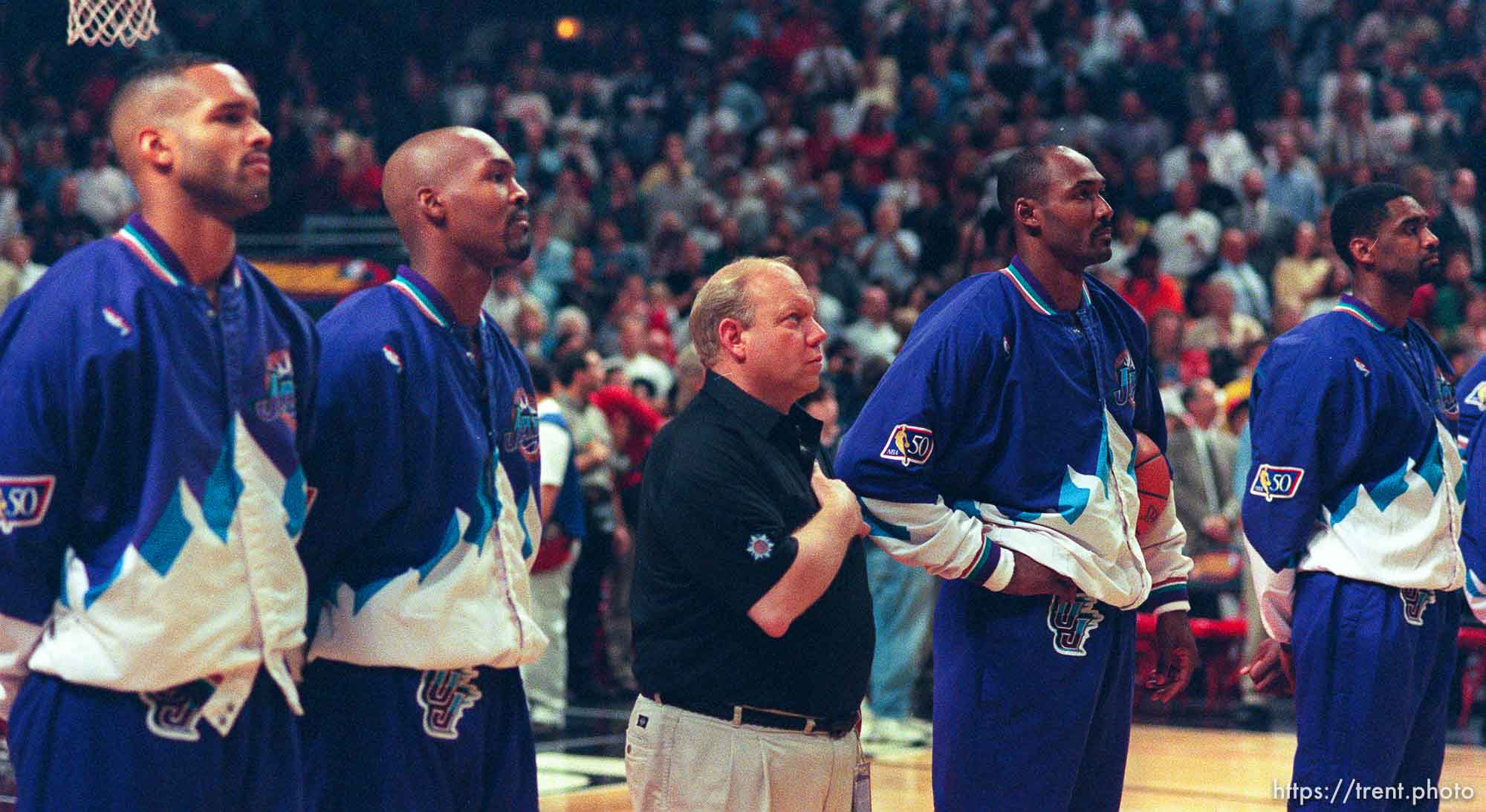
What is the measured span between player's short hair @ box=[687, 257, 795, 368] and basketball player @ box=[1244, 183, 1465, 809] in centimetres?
185

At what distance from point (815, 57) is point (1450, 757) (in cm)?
1166

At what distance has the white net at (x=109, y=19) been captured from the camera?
480cm

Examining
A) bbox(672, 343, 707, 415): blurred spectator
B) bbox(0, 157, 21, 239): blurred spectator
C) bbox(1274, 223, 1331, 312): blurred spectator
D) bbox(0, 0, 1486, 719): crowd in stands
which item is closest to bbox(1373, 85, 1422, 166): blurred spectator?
bbox(0, 0, 1486, 719): crowd in stands

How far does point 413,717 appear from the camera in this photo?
3.53 m

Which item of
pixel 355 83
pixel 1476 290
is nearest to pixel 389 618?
pixel 1476 290

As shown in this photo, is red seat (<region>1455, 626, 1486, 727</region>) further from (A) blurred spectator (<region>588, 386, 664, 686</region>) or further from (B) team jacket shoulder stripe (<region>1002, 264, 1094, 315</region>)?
(B) team jacket shoulder stripe (<region>1002, 264, 1094, 315</region>)

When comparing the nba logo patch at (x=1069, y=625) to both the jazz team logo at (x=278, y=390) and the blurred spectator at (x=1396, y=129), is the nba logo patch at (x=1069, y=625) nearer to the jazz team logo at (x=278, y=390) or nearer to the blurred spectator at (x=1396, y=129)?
the jazz team logo at (x=278, y=390)

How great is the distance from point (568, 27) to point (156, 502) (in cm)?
1909

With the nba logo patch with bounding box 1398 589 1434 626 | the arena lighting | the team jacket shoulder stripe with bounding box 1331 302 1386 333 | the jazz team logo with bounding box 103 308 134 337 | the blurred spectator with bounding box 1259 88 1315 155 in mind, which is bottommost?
the nba logo patch with bounding box 1398 589 1434 626

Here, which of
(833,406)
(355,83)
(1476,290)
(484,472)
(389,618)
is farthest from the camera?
(355,83)

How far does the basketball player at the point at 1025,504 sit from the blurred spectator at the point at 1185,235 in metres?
10.6

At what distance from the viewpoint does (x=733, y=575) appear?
11.9 feet

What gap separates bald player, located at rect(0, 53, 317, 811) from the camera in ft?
9.87

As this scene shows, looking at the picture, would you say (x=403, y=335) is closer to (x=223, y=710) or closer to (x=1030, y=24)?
(x=223, y=710)
